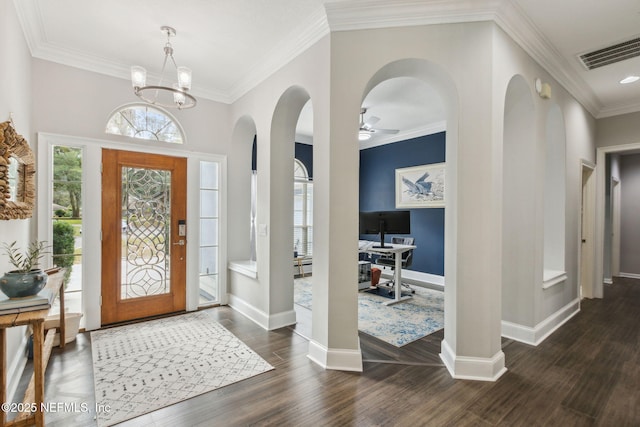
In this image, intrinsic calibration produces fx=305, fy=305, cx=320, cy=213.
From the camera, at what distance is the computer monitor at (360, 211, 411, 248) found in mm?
4836

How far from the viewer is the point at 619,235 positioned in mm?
6598

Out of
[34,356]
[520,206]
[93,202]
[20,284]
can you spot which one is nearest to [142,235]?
[93,202]

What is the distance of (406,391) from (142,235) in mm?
3378

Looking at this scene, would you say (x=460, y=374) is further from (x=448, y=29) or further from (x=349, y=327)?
(x=448, y=29)

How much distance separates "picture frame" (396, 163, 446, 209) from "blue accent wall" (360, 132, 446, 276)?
0.37ft

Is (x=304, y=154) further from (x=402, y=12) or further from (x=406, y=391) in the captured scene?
(x=406, y=391)

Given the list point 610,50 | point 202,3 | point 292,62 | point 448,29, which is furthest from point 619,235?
point 202,3

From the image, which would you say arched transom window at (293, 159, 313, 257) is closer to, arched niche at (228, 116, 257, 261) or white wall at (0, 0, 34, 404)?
arched niche at (228, 116, 257, 261)

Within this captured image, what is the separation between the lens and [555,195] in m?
3.83

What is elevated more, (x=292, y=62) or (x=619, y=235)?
(x=292, y=62)

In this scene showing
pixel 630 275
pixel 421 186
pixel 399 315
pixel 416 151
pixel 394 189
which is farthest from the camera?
pixel 394 189

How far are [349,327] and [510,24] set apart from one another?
2938 millimetres

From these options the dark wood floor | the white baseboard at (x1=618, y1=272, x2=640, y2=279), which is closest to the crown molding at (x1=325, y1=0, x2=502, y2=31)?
the dark wood floor

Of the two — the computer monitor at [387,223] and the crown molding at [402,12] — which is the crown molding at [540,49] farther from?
the computer monitor at [387,223]
